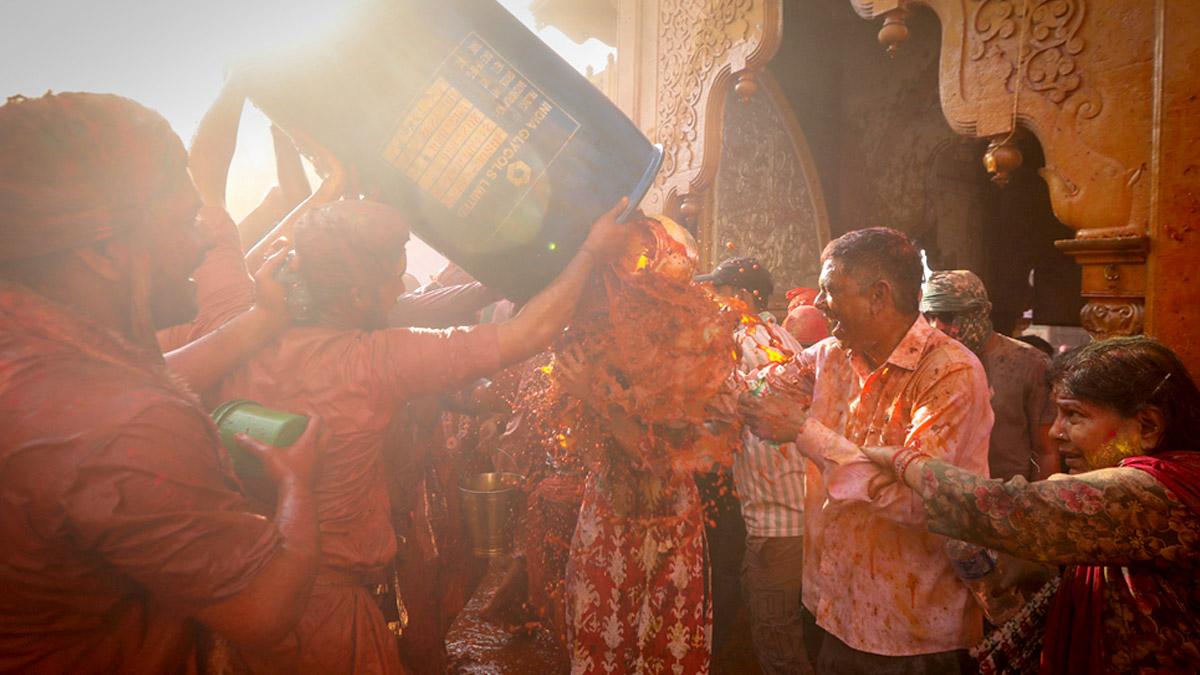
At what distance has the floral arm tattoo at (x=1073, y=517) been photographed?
1.39 meters

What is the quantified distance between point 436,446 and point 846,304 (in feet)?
5.41

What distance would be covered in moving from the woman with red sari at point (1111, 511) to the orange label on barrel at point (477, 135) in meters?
1.22

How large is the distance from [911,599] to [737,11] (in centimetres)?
396

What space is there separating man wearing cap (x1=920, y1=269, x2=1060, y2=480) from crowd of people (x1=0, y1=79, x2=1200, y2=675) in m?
1.44

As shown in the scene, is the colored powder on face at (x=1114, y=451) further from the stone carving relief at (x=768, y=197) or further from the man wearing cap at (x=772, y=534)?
the stone carving relief at (x=768, y=197)

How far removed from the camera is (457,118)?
116cm

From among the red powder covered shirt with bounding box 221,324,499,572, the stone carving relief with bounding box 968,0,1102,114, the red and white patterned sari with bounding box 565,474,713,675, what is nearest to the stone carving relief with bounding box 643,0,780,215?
the stone carving relief with bounding box 968,0,1102,114

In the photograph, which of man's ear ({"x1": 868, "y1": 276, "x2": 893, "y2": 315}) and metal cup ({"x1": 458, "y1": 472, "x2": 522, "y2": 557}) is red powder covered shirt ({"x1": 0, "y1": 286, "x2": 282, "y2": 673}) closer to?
man's ear ({"x1": 868, "y1": 276, "x2": 893, "y2": 315})

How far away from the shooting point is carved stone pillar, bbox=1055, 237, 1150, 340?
8.18ft

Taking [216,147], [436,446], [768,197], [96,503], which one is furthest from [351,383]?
[768,197]

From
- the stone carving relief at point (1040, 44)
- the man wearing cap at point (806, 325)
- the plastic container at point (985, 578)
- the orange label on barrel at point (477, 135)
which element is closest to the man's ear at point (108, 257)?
the orange label on barrel at point (477, 135)

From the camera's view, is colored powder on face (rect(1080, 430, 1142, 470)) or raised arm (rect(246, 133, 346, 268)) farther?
colored powder on face (rect(1080, 430, 1142, 470))

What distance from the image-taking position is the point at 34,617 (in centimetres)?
94

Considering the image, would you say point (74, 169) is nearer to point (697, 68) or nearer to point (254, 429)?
point (254, 429)
